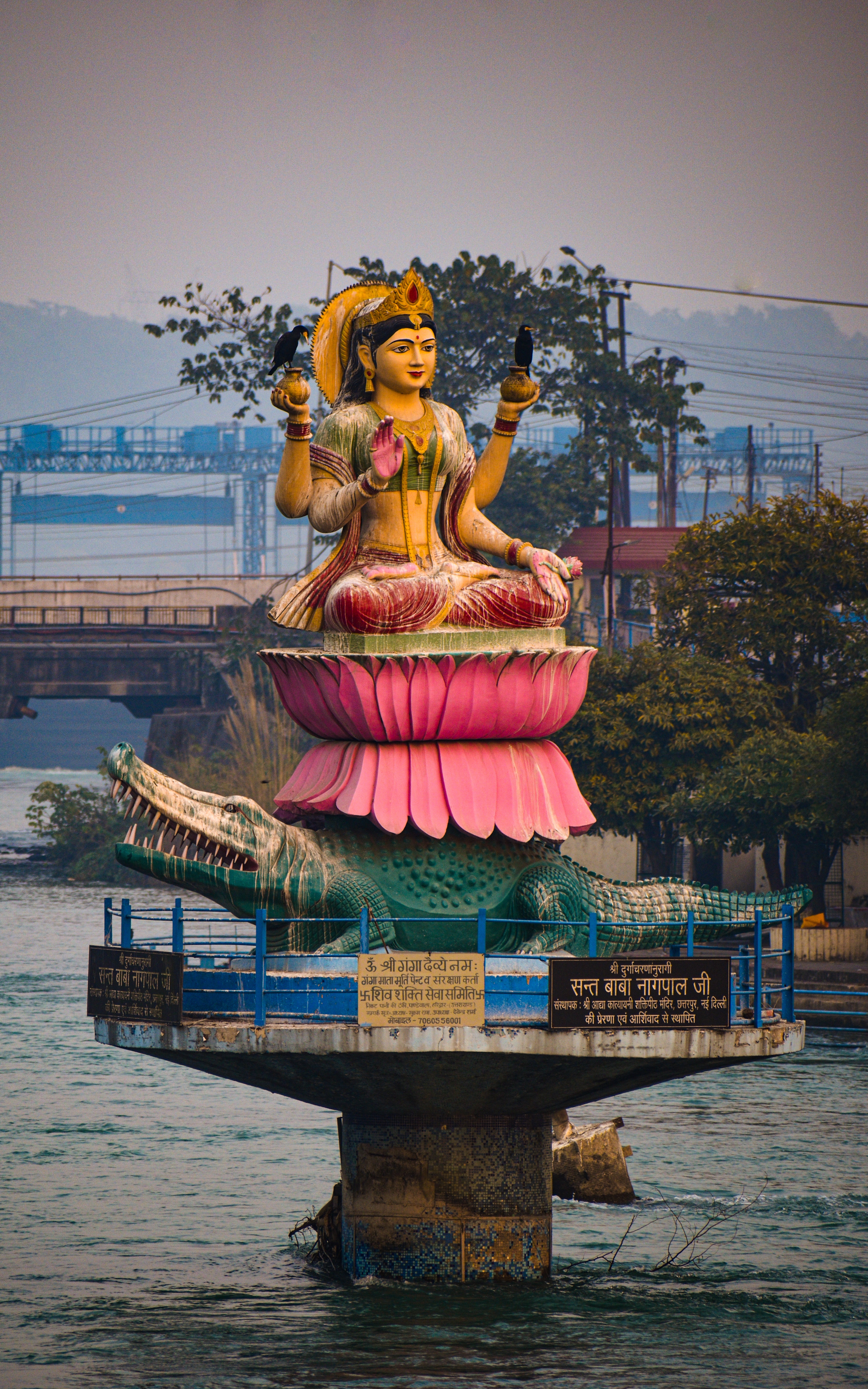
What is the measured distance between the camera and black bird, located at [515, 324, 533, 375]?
19203 mm

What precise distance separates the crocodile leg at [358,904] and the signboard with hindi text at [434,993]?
1.58 m

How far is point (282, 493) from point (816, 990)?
9187 millimetres

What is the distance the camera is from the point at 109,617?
76.6 metres

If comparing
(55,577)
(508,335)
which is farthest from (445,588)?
(55,577)

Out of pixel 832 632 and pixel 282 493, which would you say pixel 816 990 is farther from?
pixel 832 632

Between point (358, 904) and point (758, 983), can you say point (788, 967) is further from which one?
point (358, 904)

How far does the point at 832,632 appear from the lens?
4784cm

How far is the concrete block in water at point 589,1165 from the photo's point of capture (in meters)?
23.9

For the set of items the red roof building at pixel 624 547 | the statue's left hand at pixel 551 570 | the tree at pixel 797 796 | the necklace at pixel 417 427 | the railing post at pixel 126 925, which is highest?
the red roof building at pixel 624 547

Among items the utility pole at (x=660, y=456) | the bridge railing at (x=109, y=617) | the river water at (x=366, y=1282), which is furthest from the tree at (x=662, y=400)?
the river water at (x=366, y=1282)

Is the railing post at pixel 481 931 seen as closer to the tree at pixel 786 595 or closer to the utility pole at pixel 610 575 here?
the tree at pixel 786 595

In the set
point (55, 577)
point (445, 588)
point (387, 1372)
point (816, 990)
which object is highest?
point (55, 577)

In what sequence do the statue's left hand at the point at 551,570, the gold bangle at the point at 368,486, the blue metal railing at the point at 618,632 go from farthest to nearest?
the blue metal railing at the point at 618,632 → the statue's left hand at the point at 551,570 → the gold bangle at the point at 368,486

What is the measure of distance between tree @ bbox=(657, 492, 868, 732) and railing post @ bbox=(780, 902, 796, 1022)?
28.0m
